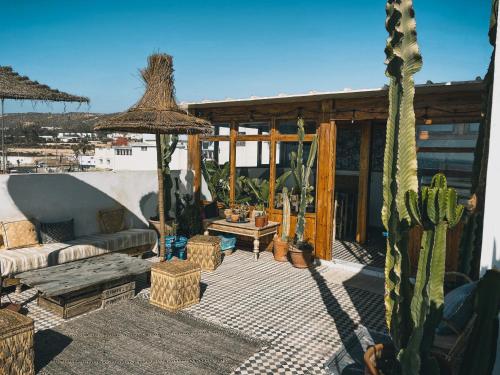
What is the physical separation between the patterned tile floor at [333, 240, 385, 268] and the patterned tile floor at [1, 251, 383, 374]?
76 centimetres

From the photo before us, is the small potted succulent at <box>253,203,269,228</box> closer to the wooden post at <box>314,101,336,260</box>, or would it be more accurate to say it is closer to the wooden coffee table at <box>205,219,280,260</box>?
the wooden coffee table at <box>205,219,280,260</box>

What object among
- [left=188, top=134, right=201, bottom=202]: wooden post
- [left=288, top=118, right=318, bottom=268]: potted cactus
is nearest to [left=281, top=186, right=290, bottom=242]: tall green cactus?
[left=288, top=118, right=318, bottom=268]: potted cactus

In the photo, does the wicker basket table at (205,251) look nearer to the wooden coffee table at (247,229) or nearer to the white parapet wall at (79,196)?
the wooden coffee table at (247,229)

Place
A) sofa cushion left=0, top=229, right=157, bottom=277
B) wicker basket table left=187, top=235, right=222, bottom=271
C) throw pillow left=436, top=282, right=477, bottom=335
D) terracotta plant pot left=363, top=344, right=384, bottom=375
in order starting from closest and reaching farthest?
1. terracotta plant pot left=363, top=344, right=384, bottom=375
2. throw pillow left=436, top=282, right=477, bottom=335
3. sofa cushion left=0, top=229, right=157, bottom=277
4. wicker basket table left=187, top=235, right=222, bottom=271

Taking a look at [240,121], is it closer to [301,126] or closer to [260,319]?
[301,126]

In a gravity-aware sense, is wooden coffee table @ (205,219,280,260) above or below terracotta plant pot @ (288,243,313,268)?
above

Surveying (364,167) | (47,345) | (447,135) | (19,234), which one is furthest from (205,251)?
(447,135)

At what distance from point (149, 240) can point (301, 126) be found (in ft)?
11.4

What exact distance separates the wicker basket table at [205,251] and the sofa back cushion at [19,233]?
2.41m

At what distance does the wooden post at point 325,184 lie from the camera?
695 cm

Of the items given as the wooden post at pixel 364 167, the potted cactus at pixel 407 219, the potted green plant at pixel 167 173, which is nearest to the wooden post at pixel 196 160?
the potted green plant at pixel 167 173

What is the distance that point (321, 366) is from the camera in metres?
3.73

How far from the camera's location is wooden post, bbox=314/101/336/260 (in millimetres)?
6945

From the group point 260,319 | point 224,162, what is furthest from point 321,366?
point 224,162
